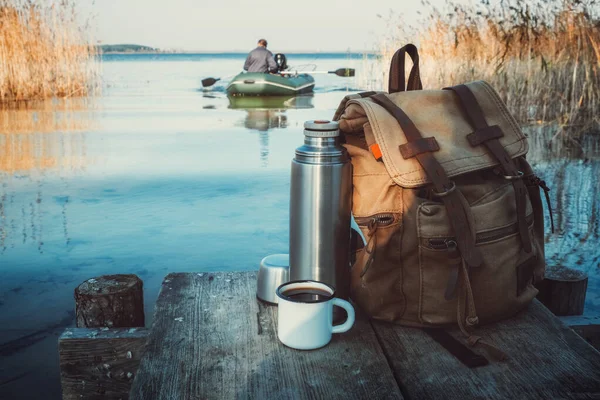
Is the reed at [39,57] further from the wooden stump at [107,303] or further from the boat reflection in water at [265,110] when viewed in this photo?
the wooden stump at [107,303]

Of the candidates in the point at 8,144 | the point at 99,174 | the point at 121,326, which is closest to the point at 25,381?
the point at 121,326

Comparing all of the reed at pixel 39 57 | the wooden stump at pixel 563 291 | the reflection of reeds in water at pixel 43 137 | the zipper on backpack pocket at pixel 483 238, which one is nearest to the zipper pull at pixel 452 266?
the zipper on backpack pocket at pixel 483 238

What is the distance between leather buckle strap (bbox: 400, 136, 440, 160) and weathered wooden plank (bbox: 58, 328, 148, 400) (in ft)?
3.03

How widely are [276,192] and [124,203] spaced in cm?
121

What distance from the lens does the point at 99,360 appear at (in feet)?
6.55

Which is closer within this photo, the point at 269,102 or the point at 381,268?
the point at 381,268

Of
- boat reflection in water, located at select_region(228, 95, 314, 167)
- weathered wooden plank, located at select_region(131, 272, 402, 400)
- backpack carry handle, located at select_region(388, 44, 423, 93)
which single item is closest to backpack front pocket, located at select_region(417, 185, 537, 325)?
weathered wooden plank, located at select_region(131, 272, 402, 400)

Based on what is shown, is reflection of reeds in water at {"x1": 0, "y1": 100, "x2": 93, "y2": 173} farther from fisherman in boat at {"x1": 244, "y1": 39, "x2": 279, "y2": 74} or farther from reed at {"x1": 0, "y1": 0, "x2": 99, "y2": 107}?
fisherman in boat at {"x1": 244, "y1": 39, "x2": 279, "y2": 74}

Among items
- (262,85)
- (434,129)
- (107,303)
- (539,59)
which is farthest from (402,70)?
(262,85)

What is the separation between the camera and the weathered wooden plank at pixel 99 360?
6.48ft

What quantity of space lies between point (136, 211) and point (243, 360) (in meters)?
3.42

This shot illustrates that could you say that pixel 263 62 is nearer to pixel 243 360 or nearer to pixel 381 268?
pixel 381 268

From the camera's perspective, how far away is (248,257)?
3852mm

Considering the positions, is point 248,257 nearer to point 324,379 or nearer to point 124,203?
point 124,203
